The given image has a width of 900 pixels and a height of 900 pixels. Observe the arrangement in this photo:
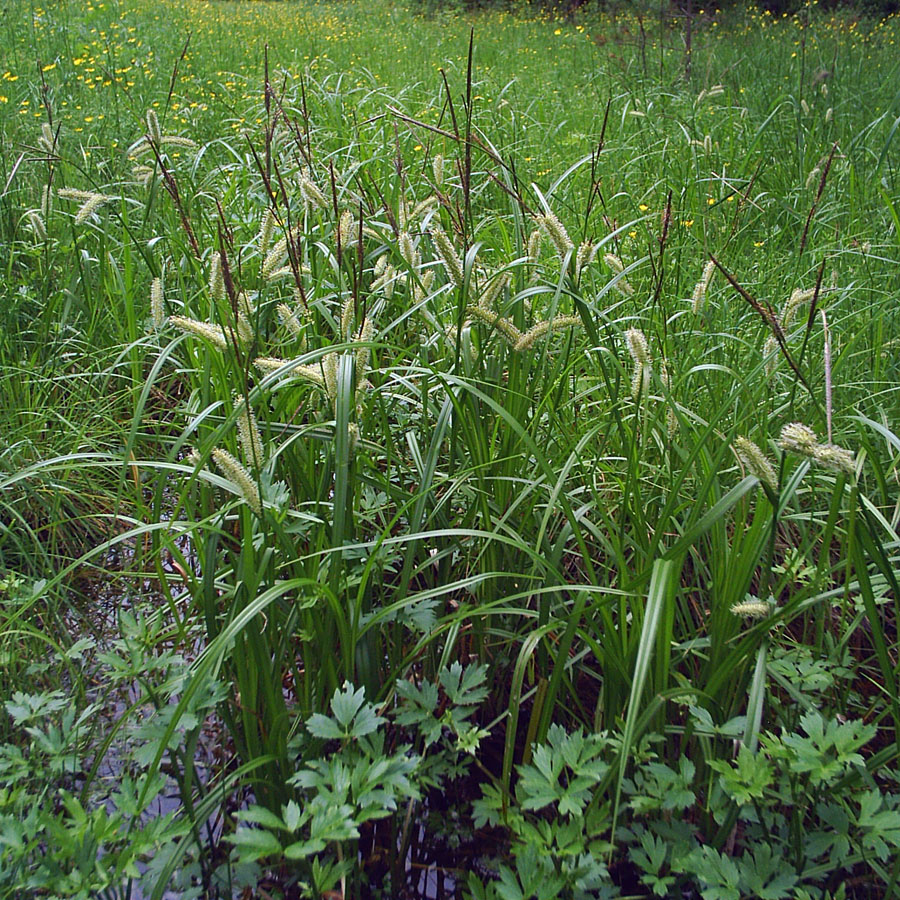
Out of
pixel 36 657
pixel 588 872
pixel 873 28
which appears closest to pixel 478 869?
Answer: pixel 588 872

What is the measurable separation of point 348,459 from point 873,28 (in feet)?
35.1

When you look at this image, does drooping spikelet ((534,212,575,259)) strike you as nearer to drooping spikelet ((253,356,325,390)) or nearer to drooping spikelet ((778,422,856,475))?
drooping spikelet ((253,356,325,390))

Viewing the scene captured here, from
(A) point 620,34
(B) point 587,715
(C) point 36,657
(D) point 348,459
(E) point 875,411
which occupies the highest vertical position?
(A) point 620,34

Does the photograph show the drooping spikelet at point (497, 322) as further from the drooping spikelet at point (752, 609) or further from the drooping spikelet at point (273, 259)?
the drooping spikelet at point (752, 609)

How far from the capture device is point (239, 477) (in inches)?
41.8

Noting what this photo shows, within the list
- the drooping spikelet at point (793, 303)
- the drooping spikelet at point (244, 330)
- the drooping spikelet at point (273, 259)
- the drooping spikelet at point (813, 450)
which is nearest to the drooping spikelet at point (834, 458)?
the drooping spikelet at point (813, 450)

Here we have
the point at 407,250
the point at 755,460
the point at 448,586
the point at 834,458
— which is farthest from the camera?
the point at 407,250

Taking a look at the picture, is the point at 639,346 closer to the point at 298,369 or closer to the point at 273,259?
the point at 298,369

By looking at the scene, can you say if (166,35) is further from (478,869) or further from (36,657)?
(478,869)

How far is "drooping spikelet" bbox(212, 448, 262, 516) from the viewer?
1.04m

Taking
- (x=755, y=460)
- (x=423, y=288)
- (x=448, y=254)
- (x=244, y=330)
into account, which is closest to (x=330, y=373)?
(x=244, y=330)

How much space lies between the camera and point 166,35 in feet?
26.3

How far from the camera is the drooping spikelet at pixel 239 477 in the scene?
1039 millimetres

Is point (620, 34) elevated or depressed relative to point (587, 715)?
elevated
